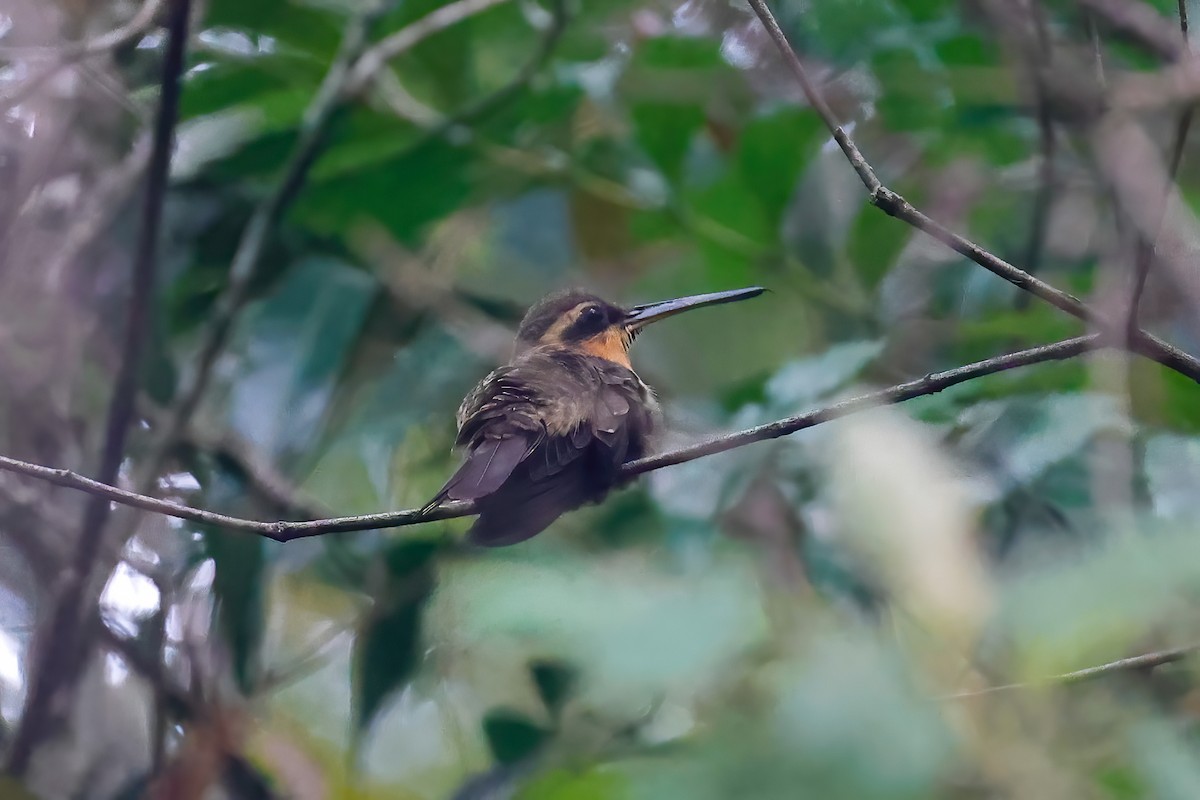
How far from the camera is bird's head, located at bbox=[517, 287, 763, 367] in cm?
340

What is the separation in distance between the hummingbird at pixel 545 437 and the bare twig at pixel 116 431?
738 millimetres

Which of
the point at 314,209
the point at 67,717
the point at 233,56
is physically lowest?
the point at 67,717

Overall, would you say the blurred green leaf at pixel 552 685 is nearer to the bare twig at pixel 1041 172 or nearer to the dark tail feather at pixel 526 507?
the dark tail feather at pixel 526 507

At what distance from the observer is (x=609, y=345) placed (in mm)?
3449

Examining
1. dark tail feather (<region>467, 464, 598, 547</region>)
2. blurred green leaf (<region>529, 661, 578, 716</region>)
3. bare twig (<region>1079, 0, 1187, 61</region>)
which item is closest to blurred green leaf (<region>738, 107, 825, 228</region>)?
bare twig (<region>1079, 0, 1187, 61</region>)

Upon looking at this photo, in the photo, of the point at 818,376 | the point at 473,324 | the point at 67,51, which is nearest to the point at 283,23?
the point at 67,51

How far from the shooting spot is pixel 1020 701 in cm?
117

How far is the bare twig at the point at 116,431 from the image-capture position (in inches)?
94.3

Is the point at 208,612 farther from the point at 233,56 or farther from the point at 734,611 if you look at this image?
the point at 734,611

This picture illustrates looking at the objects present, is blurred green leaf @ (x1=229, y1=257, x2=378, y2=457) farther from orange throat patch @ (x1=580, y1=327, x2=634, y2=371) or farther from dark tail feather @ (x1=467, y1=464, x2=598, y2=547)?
dark tail feather @ (x1=467, y1=464, x2=598, y2=547)

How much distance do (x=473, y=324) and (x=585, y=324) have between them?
0.41 m

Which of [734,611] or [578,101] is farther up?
[734,611]

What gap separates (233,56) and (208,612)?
55.4 inches

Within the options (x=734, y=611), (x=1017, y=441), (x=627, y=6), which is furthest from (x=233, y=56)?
(x=734, y=611)
